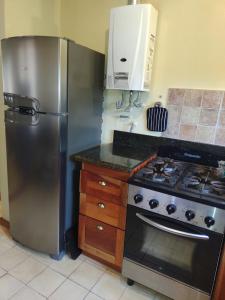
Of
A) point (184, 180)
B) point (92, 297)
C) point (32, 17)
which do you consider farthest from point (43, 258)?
point (32, 17)

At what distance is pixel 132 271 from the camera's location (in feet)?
4.99

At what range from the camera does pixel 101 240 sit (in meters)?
1.66

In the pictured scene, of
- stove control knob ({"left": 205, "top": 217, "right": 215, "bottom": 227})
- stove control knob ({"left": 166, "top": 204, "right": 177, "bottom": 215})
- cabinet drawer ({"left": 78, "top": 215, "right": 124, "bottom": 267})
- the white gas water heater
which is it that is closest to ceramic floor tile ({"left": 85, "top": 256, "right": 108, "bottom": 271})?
cabinet drawer ({"left": 78, "top": 215, "right": 124, "bottom": 267})

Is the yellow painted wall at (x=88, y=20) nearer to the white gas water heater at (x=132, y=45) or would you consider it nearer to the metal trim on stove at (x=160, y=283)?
the white gas water heater at (x=132, y=45)

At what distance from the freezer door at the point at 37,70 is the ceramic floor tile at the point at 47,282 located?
3.98 ft

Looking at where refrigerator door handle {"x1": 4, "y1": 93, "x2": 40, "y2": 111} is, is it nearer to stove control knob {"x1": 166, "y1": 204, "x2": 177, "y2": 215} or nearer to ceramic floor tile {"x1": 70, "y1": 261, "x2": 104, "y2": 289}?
stove control knob {"x1": 166, "y1": 204, "x2": 177, "y2": 215}

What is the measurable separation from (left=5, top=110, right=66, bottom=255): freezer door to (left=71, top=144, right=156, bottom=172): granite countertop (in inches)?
7.7

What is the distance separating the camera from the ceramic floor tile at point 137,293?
4.99 feet

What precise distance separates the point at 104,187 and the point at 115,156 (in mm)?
263

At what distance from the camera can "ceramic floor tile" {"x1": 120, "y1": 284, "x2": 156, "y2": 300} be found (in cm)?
152

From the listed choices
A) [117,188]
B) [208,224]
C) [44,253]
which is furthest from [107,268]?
[208,224]

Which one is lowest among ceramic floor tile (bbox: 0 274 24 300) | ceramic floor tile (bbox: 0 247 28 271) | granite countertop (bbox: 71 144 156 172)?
ceramic floor tile (bbox: 0 247 28 271)

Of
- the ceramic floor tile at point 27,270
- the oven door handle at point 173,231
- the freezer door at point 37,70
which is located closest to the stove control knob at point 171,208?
the oven door handle at point 173,231

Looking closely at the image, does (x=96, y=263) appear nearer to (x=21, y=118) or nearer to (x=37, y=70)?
(x=21, y=118)
